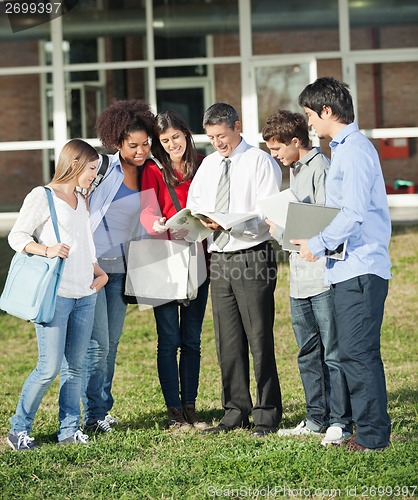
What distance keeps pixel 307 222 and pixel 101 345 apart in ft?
5.63

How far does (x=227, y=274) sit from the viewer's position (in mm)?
5719

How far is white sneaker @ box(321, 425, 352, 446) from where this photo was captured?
207 inches

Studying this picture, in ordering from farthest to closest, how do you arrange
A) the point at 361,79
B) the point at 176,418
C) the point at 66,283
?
the point at 361,79 → the point at 176,418 → the point at 66,283

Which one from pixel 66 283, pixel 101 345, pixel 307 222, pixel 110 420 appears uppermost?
pixel 307 222

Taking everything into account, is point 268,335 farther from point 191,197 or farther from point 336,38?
point 336,38

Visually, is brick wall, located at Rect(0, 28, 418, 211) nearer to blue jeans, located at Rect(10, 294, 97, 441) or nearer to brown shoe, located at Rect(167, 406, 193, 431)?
brown shoe, located at Rect(167, 406, 193, 431)

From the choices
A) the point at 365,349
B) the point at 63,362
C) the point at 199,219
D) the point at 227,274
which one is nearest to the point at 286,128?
the point at 199,219

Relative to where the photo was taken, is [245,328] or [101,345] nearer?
[245,328]

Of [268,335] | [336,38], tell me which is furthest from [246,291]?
[336,38]

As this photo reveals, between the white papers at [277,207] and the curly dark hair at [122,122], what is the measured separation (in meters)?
1.03

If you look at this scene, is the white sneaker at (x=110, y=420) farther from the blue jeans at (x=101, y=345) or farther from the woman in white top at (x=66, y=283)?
the woman in white top at (x=66, y=283)

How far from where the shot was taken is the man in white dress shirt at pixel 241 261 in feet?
18.5

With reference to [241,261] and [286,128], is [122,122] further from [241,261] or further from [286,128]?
[241,261]

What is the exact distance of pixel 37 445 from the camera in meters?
5.66
